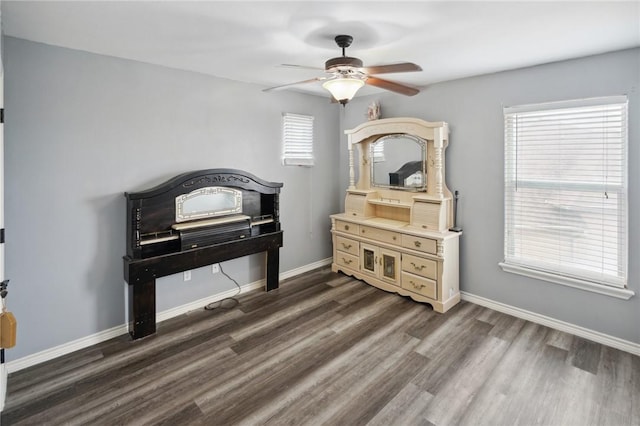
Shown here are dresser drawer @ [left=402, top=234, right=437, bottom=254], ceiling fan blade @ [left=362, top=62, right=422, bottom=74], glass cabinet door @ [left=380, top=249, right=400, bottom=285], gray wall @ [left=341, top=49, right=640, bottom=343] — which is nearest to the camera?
ceiling fan blade @ [left=362, top=62, right=422, bottom=74]

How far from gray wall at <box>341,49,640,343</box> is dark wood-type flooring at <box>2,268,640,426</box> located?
0.95 ft

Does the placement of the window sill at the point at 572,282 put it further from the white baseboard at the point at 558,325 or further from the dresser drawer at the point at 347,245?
the dresser drawer at the point at 347,245

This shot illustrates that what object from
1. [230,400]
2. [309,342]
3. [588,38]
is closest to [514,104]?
[588,38]

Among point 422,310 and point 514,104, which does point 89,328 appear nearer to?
point 422,310

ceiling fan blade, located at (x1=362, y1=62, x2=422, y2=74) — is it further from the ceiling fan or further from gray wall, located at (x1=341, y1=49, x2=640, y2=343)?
gray wall, located at (x1=341, y1=49, x2=640, y2=343)

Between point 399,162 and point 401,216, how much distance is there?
2.26ft

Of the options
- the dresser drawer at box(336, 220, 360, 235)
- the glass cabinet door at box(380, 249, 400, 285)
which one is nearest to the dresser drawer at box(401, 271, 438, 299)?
the glass cabinet door at box(380, 249, 400, 285)

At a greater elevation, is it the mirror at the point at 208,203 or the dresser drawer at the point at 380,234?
the mirror at the point at 208,203

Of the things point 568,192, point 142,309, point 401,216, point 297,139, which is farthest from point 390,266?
point 142,309

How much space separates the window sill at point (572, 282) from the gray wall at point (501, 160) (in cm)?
5

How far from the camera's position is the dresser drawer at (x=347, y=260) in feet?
14.4

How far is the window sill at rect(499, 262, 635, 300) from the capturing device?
278 cm

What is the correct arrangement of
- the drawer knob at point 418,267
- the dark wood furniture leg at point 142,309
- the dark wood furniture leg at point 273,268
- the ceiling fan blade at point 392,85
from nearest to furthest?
the ceiling fan blade at point 392,85, the dark wood furniture leg at point 142,309, the drawer knob at point 418,267, the dark wood furniture leg at point 273,268

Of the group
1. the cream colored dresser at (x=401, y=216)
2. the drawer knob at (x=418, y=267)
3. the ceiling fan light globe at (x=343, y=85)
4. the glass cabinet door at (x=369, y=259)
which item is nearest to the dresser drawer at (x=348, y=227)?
the cream colored dresser at (x=401, y=216)
